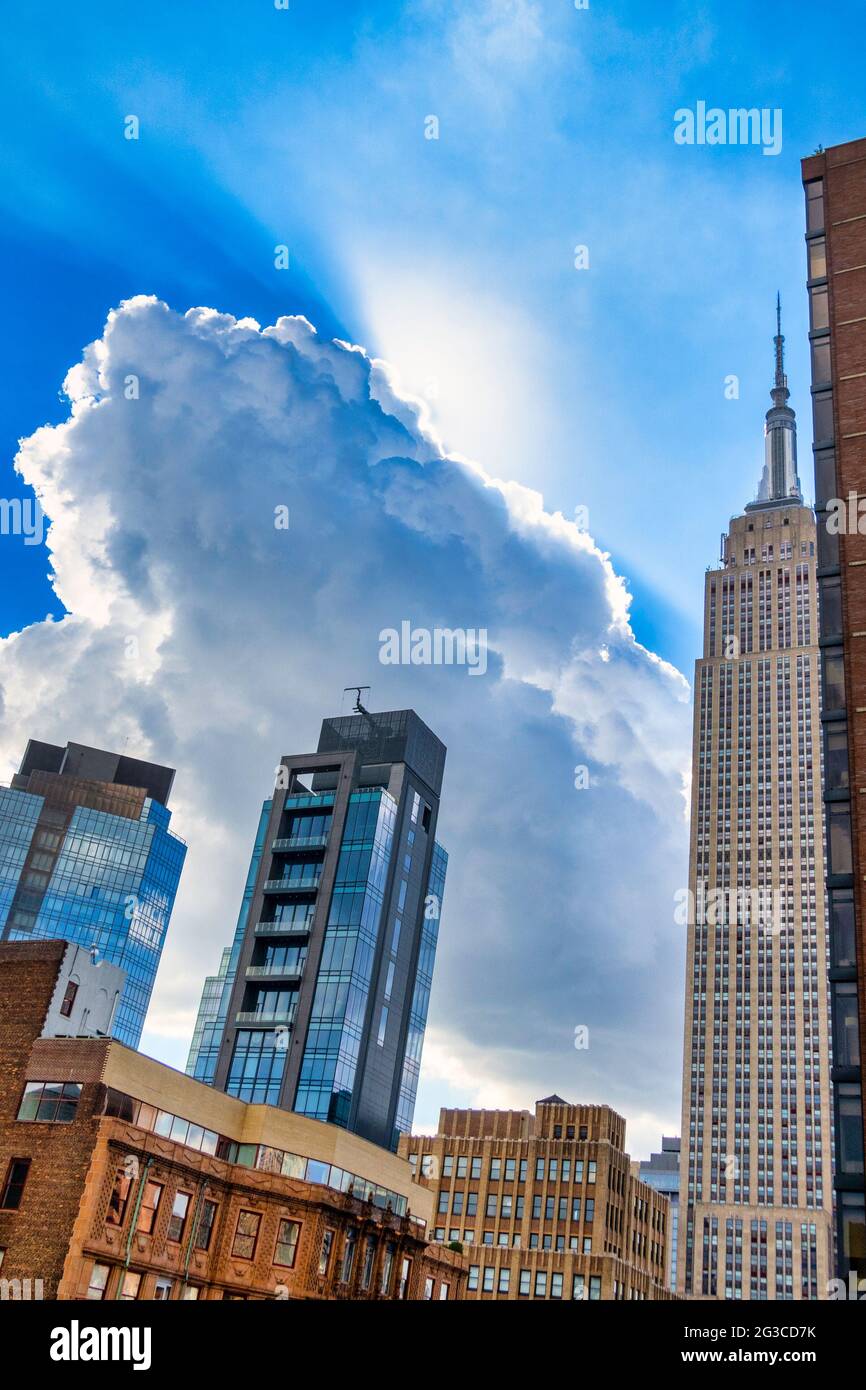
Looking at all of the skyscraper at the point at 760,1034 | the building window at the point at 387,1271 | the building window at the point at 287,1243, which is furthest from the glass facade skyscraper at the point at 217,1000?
the skyscraper at the point at 760,1034

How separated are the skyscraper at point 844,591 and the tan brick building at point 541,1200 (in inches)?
2780

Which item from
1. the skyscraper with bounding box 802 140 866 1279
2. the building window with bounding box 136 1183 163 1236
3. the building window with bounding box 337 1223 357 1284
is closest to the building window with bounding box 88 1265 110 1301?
the building window with bounding box 136 1183 163 1236

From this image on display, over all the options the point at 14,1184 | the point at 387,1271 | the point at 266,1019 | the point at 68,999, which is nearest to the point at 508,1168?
the point at 266,1019

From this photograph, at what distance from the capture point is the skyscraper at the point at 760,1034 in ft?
536

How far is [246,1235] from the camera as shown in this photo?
5594 centimetres

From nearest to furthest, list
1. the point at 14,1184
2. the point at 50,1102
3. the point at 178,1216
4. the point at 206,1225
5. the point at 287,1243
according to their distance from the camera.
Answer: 1. the point at 14,1184
2. the point at 50,1102
3. the point at 178,1216
4. the point at 206,1225
5. the point at 287,1243

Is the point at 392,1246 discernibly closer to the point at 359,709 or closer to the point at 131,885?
the point at 359,709

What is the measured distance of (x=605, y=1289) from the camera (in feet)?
337

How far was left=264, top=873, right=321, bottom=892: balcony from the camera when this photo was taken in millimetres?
106000

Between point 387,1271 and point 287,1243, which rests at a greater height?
point 387,1271

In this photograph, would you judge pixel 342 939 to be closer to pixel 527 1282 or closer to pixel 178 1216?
pixel 527 1282

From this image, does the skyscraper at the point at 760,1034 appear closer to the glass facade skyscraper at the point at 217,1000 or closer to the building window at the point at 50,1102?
the glass facade skyscraper at the point at 217,1000

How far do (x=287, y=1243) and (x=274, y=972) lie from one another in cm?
4648

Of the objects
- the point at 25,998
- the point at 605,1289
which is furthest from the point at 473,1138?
the point at 25,998
